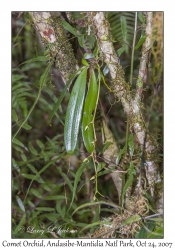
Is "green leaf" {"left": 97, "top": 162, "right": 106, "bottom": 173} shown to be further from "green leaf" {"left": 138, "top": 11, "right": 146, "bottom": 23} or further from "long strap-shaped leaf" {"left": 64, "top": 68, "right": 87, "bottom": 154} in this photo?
"green leaf" {"left": 138, "top": 11, "right": 146, "bottom": 23}

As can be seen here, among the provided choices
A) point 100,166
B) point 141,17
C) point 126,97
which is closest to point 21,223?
point 100,166

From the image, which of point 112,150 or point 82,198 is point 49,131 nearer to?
point 82,198

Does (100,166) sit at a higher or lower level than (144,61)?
lower

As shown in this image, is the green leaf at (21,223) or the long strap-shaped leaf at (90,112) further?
the green leaf at (21,223)

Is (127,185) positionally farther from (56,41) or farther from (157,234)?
(56,41)

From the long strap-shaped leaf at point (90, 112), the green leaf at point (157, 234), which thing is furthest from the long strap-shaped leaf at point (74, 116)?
the green leaf at point (157, 234)

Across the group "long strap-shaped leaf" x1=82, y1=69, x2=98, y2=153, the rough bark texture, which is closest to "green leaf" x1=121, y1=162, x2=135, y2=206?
"long strap-shaped leaf" x1=82, y1=69, x2=98, y2=153

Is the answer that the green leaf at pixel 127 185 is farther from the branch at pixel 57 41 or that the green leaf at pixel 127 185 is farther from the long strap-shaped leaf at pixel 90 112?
the branch at pixel 57 41
